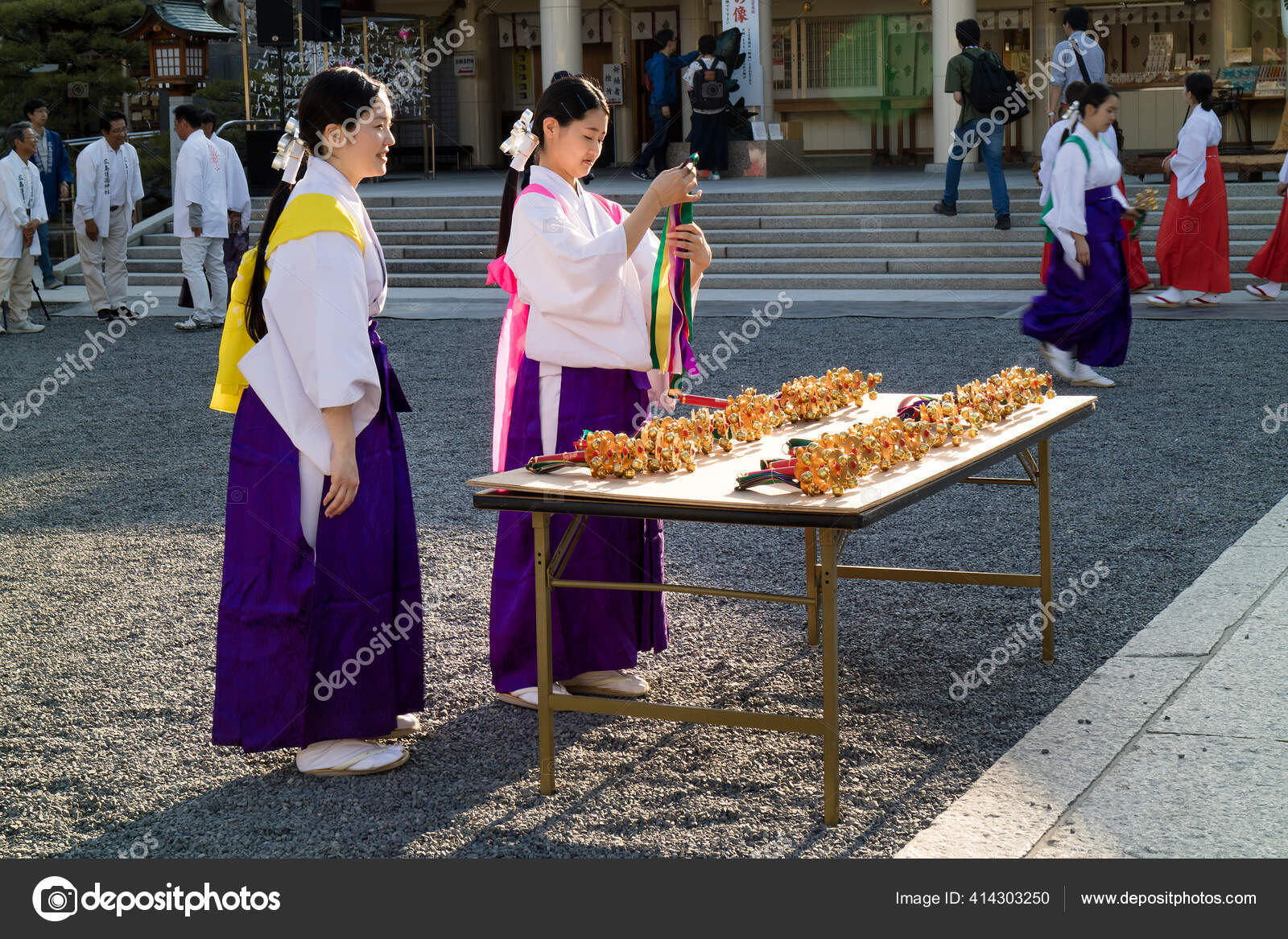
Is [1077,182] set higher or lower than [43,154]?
lower

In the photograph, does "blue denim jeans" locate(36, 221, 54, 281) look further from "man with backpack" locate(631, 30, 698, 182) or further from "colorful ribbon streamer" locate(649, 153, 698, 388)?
"colorful ribbon streamer" locate(649, 153, 698, 388)

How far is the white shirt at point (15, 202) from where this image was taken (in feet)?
36.0

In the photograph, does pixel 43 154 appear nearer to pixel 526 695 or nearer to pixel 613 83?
pixel 613 83

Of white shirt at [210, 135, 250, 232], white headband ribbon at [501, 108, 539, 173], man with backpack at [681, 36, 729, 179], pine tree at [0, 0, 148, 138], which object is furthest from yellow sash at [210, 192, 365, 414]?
pine tree at [0, 0, 148, 138]

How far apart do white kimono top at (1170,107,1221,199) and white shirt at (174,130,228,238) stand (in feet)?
23.8

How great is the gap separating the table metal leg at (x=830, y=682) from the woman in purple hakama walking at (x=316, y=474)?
3.22ft

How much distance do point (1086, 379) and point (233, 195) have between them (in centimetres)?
687

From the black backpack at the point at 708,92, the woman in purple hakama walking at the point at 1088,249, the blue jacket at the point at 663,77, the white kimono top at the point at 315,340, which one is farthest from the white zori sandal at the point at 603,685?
the blue jacket at the point at 663,77

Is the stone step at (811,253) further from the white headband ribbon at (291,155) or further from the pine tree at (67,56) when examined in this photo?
the white headband ribbon at (291,155)

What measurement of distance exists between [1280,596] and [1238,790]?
57.3 inches

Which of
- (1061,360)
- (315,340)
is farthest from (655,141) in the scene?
(315,340)

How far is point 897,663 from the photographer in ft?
12.7

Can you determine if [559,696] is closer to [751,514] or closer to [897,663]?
[751,514]

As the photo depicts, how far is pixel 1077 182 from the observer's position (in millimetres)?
7156
